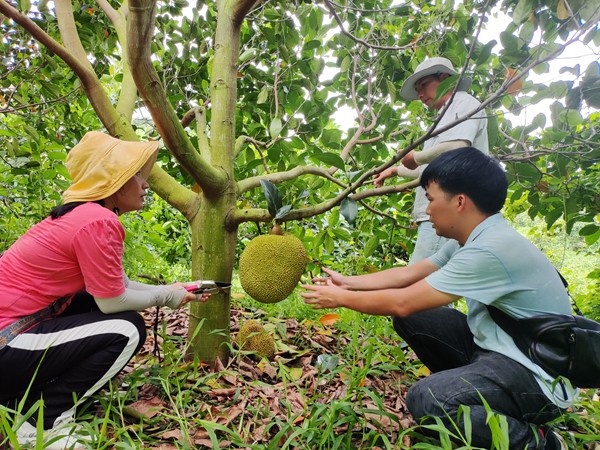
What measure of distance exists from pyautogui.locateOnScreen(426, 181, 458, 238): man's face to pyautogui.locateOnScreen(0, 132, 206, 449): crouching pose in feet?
3.28

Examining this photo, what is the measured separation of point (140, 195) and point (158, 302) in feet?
1.27

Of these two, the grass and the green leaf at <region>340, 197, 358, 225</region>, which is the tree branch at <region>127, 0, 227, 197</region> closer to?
the green leaf at <region>340, 197, 358, 225</region>

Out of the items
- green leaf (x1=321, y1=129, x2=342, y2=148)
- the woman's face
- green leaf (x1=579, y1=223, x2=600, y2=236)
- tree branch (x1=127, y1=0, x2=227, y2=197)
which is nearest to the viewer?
tree branch (x1=127, y1=0, x2=227, y2=197)

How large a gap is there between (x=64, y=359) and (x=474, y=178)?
4.73 feet

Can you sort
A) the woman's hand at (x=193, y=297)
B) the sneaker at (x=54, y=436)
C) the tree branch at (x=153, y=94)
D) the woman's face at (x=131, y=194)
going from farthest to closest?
the woman's hand at (x=193, y=297)
the woman's face at (x=131, y=194)
the sneaker at (x=54, y=436)
the tree branch at (x=153, y=94)

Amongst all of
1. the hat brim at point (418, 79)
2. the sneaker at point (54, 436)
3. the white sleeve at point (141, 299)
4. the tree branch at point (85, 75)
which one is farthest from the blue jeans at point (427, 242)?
the sneaker at point (54, 436)

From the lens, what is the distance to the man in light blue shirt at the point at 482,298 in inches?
49.0

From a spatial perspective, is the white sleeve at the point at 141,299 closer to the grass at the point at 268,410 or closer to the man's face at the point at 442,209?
the grass at the point at 268,410

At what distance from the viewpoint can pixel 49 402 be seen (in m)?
1.31

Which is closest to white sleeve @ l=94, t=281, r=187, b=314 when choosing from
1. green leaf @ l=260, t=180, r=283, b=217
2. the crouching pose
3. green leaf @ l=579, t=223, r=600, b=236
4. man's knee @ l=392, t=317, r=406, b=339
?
the crouching pose

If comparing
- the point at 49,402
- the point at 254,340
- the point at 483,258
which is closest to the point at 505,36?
the point at 483,258

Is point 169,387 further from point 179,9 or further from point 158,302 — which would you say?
point 179,9

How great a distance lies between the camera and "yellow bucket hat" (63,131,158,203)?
137 cm

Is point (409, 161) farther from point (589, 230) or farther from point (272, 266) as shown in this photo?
point (589, 230)
